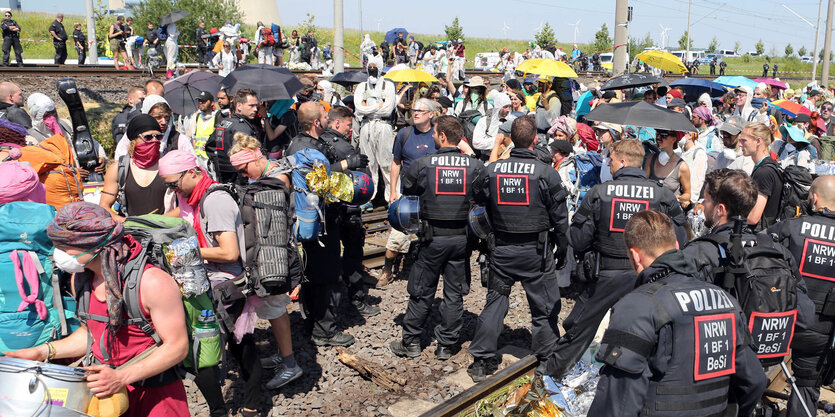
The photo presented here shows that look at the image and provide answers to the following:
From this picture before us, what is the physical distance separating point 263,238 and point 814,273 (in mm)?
4022

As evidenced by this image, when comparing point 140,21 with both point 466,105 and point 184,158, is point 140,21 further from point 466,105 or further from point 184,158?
point 184,158

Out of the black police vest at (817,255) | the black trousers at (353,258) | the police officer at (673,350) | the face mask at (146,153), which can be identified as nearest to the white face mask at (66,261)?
the face mask at (146,153)

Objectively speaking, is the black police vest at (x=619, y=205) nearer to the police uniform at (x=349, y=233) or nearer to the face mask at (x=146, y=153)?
the police uniform at (x=349, y=233)

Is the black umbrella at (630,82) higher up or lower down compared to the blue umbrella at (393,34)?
lower down

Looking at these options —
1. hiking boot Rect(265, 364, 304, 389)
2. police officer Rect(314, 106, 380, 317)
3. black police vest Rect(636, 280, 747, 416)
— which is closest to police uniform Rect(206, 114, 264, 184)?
police officer Rect(314, 106, 380, 317)

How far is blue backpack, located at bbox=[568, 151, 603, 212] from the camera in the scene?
23.1 ft

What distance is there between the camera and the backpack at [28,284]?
12.3 ft

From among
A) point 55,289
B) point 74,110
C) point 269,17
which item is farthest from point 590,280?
point 269,17

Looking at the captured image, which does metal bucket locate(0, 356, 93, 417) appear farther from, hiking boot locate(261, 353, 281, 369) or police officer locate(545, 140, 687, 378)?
police officer locate(545, 140, 687, 378)

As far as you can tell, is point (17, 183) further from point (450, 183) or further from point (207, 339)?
point (450, 183)

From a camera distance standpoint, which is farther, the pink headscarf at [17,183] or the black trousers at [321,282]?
the black trousers at [321,282]

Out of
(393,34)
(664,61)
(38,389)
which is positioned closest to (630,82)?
(664,61)

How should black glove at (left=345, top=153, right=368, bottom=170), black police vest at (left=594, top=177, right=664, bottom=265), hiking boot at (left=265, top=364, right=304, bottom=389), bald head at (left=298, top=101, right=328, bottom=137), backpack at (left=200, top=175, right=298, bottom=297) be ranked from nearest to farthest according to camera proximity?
1. backpack at (left=200, top=175, right=298, bottom=297)
2. black police vest at (left=594, top=177, right=664, bottom=265)
3. hiking boot at (left=265, top=364, right=304, bottom=389)
4. bald head at (left=298, top=101, right=328, bottom=137)
5. black glove at (left=345, top=153, right=368, bottom=170)

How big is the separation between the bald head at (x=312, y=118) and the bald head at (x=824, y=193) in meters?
4.43
